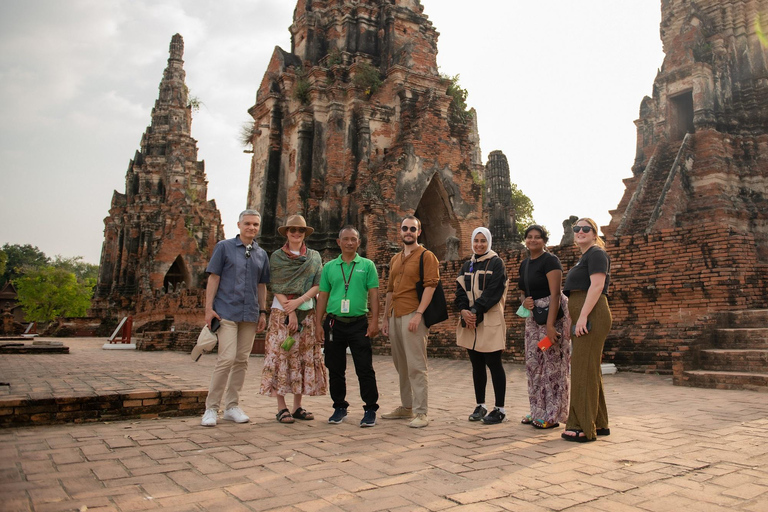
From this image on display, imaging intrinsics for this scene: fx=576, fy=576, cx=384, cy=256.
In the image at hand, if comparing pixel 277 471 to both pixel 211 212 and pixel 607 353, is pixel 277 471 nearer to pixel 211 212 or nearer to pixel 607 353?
pixel 607 353

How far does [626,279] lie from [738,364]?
2.26 m

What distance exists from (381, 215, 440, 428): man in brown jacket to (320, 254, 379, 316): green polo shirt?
22 cm

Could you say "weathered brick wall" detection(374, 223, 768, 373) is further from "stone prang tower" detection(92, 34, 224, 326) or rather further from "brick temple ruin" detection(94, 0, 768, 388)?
"stone prang tower" detection(92, 34, 224, 326)

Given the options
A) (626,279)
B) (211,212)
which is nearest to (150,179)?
(211,212)

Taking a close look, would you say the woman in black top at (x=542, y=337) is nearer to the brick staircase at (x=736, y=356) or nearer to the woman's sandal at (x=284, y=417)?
the woman's sandal at (x=284, y=417)

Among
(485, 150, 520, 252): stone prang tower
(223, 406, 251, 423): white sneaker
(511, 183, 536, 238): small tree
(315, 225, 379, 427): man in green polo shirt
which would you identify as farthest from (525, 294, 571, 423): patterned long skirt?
(511, 183, 536, 238): small tree

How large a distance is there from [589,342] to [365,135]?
40.8 ft

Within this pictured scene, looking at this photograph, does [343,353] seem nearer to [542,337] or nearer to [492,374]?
[492,374]

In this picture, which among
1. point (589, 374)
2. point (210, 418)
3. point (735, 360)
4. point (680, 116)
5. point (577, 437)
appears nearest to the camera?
point (577, 437)

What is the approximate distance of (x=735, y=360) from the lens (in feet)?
22.8

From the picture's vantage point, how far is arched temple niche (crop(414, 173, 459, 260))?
1564 cm

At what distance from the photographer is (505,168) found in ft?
71.1

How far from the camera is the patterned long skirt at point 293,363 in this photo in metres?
4.98

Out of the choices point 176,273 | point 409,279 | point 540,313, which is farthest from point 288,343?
point 176,273
